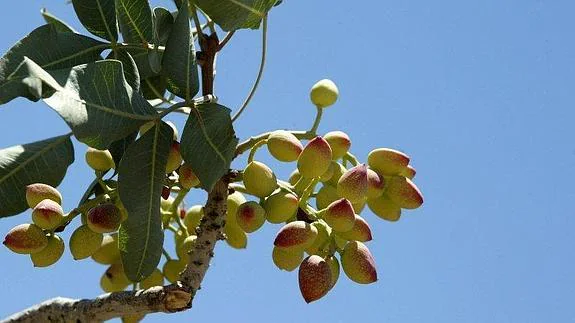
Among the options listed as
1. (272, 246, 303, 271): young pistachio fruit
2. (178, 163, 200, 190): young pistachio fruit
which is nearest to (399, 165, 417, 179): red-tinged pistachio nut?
(272, 246, 303, 271): young pistachio fruit

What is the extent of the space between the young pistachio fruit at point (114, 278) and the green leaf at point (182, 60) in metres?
0.33

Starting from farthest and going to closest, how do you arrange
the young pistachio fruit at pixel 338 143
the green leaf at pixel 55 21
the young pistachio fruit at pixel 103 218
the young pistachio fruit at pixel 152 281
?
the green leaf at pixel 55 21 < the young pistachio fruit at pixel 152 281 < the young pistachio fruit at pixel 338 143 < the young pistachio fruit at pixel 103 218

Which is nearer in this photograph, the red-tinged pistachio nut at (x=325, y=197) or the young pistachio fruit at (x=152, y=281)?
the red-tinged pistachio nut at (x=325, y=197)

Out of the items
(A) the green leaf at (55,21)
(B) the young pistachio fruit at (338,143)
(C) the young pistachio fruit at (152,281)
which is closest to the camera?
(B) the young pistachio fruit at (338,143)

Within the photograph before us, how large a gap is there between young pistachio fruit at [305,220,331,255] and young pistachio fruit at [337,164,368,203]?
0.06 meters

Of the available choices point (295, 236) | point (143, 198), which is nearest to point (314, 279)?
point (295, 236)

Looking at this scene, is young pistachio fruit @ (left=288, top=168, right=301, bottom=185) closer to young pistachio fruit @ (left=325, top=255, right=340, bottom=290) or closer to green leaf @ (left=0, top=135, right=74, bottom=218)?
young pistachio fruit @ (left=325, top=255, right=340, bottom=290)

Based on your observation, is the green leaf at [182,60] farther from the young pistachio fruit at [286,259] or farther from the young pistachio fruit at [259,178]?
the young pistachio fruit at [286,259]

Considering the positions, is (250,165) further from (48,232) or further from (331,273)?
(48,232)

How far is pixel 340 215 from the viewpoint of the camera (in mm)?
1351

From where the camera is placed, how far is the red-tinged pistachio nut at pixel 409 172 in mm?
1527

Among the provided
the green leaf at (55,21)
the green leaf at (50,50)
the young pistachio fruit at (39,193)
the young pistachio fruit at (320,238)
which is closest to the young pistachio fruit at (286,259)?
the young pistachio fruit at (320,238)

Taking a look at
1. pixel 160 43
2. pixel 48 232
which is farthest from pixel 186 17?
pixel 48 232

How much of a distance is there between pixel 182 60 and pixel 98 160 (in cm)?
22
